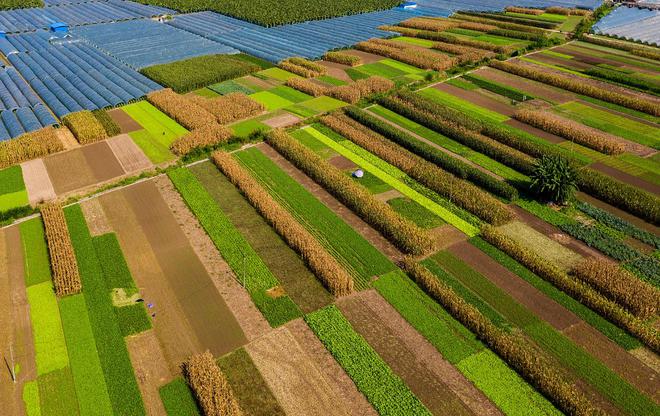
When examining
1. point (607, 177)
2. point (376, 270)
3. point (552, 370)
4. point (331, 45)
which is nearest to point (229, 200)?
point (376, 270)

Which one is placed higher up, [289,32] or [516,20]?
[516,20]

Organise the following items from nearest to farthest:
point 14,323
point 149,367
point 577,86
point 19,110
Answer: point 149,367
point 14,323
point 19,110
point 577,86

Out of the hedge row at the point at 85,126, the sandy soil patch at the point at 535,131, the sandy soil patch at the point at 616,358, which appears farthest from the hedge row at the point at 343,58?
the sandy soil patch at the point at 616,358

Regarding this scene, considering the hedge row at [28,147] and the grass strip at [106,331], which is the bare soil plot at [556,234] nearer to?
the grass strip at [106,331]

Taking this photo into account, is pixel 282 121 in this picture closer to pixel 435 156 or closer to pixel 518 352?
pixel 435 156

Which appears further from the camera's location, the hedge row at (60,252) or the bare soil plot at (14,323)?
the hedge row at (60,252)

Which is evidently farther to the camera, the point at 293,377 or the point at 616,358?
the point at 616,358

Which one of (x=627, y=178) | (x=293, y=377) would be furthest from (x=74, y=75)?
(x=627, y=178)

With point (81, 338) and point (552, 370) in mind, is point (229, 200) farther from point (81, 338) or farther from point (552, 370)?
point (552, 370)
